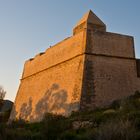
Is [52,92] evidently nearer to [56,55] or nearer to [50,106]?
[50,106]

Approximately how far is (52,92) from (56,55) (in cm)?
316

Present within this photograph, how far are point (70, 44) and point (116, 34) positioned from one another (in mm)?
3418

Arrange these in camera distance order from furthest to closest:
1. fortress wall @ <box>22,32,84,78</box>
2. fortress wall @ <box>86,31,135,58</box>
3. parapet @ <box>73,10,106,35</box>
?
parapet @ <box>73,10,106,35</box>, fortress wall @ <box>22,32,84,78</box>, fortress wall @ <box>86,31,135,58</box>

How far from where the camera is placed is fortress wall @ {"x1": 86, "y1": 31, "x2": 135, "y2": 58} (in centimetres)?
1824

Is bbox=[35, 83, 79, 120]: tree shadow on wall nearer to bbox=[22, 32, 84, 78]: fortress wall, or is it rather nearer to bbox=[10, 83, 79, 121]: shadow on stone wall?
bbox=[10, 83, 79, 121]: shadow on stone wall

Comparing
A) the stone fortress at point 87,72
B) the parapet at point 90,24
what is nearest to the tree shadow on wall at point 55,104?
the stone fortress at point 87,72

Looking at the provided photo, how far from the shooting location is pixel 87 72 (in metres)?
17.5

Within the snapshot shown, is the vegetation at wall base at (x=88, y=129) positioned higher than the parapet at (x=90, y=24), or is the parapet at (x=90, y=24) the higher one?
the parapet at (x=90, y=24)

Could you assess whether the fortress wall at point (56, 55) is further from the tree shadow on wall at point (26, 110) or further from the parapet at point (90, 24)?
the tree shadow on wall at point (26, 110)

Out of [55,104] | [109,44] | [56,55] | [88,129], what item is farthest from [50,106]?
[88,129]

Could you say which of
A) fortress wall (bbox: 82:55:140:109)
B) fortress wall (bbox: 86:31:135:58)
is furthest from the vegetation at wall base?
fortress wall (bbox: 86:31:135:58)

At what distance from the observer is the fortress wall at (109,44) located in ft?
59.8

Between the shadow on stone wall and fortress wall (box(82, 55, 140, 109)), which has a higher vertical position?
fortress wall (box(82, 55, 140, 109))

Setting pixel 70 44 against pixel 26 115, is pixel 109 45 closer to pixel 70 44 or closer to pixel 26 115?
pixel 70 44
